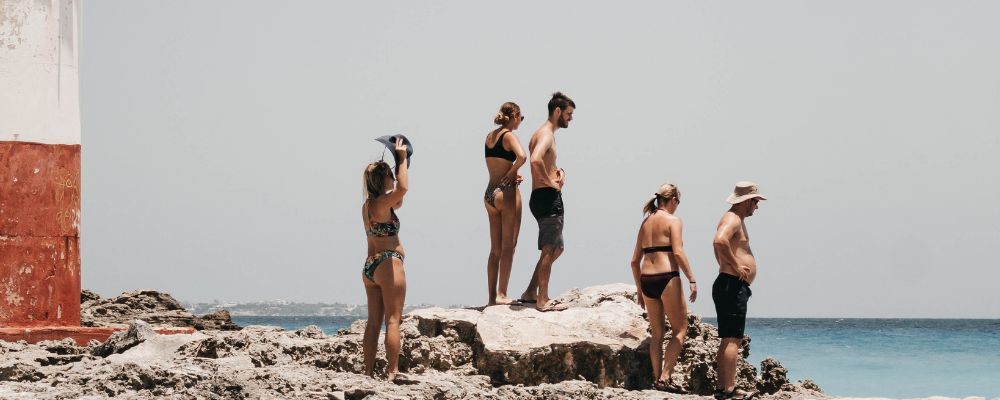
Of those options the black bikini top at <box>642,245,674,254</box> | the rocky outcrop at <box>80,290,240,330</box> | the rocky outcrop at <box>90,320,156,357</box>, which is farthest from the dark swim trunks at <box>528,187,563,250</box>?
the rocky outcrop at <box>80,290,240,330</box>

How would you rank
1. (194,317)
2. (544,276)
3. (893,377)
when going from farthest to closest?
(893,377) < (194,317) < (544,276)

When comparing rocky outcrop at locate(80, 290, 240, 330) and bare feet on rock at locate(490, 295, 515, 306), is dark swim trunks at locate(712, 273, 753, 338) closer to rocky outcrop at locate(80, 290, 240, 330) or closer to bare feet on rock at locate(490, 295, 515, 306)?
bare feet on rock at locate(490, 295, 515, 306)

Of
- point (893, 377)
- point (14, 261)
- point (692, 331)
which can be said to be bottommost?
point (893, 377)

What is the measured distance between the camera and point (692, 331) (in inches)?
438

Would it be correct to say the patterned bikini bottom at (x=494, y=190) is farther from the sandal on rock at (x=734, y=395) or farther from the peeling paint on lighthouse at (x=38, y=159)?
the peeling paint on lighthouse at (x=38, y=159)

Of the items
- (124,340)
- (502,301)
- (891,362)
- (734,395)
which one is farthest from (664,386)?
(891,362)

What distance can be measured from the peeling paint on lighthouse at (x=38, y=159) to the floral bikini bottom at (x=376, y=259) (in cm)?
361

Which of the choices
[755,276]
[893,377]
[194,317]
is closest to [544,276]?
[755,276]

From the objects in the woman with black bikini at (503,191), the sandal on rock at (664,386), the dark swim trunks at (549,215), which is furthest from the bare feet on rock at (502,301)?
the sandal on rock at (664,386)

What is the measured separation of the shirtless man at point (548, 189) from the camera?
10.9m

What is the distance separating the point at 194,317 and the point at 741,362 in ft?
25.4

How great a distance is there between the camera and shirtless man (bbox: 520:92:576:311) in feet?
35.8

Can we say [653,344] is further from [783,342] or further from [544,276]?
[783,342]

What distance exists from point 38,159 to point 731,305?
6.33 metres
